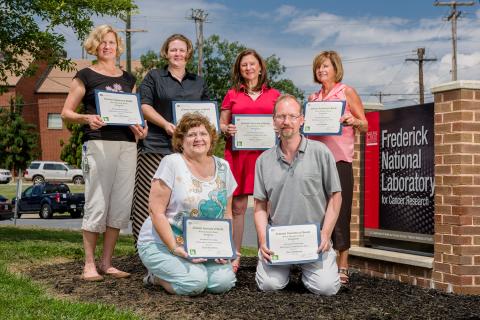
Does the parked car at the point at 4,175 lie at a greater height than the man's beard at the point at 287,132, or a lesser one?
lesser

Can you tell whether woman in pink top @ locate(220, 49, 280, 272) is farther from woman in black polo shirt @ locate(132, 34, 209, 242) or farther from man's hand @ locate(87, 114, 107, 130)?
man's hand @ locate(87, 114, 107, 130)

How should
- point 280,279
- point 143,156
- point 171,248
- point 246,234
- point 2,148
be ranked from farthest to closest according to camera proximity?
point 2,148, point 246,234, point 143,156, point 280,279, point 171,248

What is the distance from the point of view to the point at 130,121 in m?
6.48

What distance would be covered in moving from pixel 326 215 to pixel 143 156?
2114 mm

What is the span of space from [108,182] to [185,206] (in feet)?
3.34

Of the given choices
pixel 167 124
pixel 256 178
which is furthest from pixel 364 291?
pixel 167 124

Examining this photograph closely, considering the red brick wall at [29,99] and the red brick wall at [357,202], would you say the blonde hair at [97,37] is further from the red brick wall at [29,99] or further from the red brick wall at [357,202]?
the red brick wall at [29,99]

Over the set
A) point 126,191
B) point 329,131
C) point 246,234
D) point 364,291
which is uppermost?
point 329,131

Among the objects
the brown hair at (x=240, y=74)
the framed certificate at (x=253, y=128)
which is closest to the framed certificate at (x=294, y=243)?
the framed certificate at (x=253, y=128)

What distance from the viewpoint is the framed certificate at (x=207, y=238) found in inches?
Result: 224

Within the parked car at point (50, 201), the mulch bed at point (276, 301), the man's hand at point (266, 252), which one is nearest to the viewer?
the mulch bed at point (276, 301)

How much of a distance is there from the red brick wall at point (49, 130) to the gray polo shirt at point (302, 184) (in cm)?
6037

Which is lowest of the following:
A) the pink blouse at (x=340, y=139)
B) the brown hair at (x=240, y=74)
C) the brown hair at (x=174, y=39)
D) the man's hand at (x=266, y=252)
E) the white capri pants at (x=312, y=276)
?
the white capri pants at (x=312, y=276)

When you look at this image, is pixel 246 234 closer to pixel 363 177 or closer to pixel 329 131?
pixel 363 177
